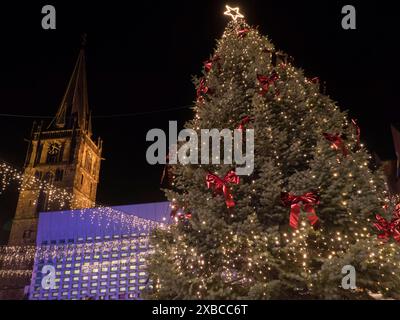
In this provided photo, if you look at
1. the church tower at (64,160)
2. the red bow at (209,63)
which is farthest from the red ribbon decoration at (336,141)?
the church tower at (64,160)

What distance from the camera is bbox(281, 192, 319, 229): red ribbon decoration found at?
6.79 metres

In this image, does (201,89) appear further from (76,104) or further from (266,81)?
(76,104)

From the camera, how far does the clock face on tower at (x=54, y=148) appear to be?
4816 cm

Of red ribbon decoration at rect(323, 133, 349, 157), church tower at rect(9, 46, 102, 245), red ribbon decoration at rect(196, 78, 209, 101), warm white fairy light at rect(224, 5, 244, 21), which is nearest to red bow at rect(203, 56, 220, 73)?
red ribbon decoration at rect(196, 78, 209, 101)

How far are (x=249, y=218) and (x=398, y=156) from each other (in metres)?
16.5

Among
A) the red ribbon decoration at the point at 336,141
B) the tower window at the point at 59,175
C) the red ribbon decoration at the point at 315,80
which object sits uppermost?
the tower window at the point at 59,175

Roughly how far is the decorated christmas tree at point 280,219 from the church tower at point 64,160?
35.4 m

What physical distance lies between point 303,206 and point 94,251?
16.7 metres

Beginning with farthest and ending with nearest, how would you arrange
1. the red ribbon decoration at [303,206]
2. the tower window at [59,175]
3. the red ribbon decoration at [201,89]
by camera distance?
the tower window at [59,175] < the red ribbon decoration at [201,89] < the red ribbon decoration at [303,206]

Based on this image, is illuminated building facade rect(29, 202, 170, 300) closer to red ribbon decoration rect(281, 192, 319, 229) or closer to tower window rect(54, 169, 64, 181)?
red ribbon decoration rect(281, 192, 319, 229)

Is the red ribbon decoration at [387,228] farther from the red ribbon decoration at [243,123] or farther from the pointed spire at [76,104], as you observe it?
the pointed spire at [76,104]

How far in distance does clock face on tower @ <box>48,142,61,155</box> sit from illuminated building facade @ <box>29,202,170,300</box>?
26564mm

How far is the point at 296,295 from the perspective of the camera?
7188mm

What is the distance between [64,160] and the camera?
46.9 metres
